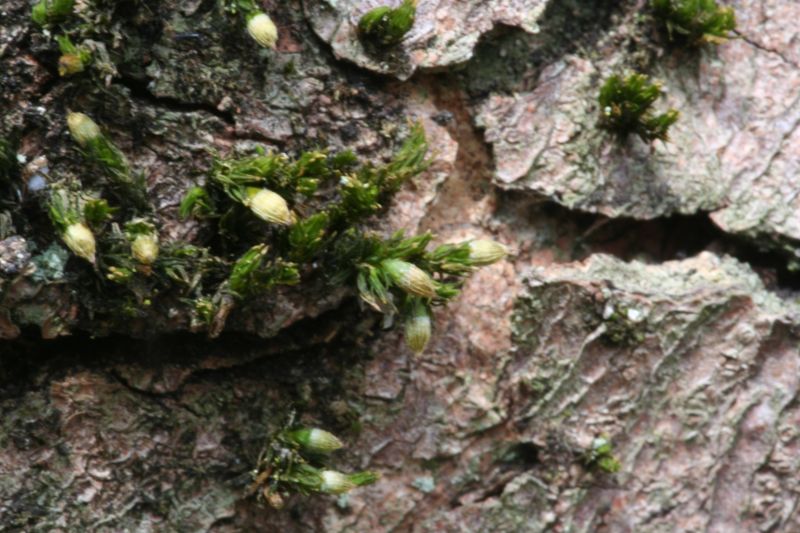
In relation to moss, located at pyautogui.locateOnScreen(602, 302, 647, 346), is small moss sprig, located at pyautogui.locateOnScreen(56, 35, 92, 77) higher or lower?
higher

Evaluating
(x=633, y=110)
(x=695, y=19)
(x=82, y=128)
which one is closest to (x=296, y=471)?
(x=82, y=128)

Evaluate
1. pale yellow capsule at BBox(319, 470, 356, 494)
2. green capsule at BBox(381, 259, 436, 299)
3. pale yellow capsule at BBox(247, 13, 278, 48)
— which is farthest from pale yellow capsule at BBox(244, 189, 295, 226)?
pale yellow capsule at BBox(319, 470, 356, 494)

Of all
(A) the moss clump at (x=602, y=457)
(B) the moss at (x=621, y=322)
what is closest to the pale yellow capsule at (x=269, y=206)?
(B) the moss at (x=621, y=322)

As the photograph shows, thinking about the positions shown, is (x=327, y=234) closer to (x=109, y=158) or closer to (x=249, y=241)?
(x=249, y=241)

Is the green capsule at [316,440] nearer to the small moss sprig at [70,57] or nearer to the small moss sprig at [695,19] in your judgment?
the small moss sprig at [70,57]

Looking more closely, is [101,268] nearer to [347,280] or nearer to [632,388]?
[347,280]

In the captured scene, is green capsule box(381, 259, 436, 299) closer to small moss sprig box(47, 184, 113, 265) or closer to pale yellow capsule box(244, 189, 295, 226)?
pale yellow capsule box(244, 189, 295, 226)

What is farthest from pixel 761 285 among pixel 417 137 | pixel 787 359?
pixel 417 137
